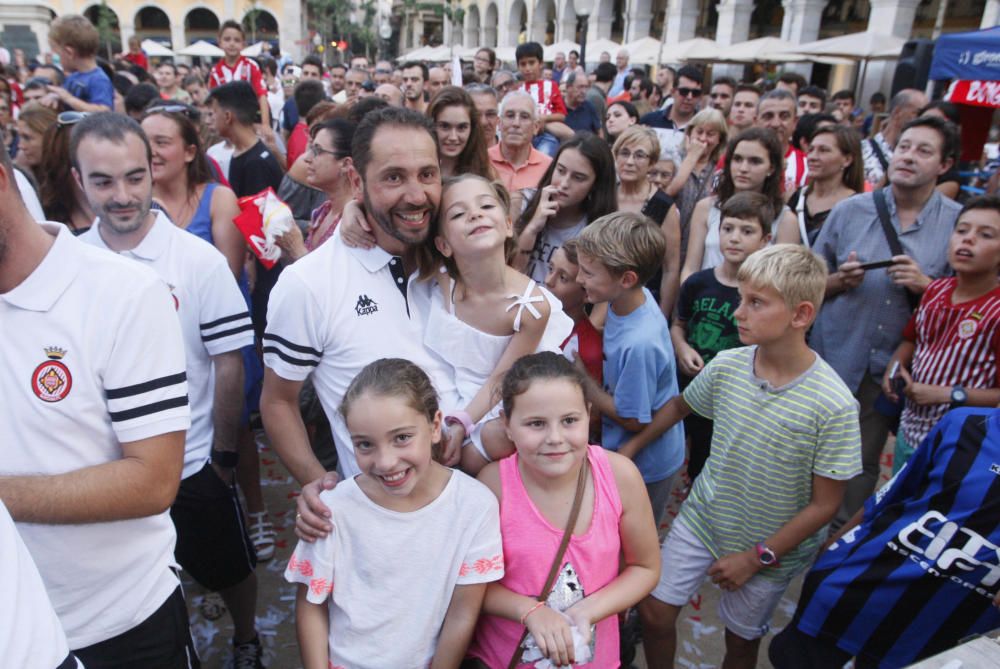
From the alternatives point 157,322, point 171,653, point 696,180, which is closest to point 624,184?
point 696,180

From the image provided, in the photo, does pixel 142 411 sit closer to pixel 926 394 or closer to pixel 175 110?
pixel 175 110

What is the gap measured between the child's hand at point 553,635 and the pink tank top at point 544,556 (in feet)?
0.41

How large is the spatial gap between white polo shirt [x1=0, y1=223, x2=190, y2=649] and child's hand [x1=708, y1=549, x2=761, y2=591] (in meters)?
1.97

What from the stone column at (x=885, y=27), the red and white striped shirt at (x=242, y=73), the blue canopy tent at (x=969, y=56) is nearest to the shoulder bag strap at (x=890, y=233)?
the blue canopy tent at (x=969, y=56)

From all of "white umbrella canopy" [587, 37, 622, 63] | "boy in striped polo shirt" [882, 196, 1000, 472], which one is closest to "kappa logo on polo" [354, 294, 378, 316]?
"boy in striped polo shirt" [882, 196, 1000, 472]

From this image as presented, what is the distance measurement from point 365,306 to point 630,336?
115 cm

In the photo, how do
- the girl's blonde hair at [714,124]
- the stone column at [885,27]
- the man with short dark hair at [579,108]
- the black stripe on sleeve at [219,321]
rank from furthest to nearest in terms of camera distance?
the stone column at [885,27]
the man with short dark hair at [579,108]
the girl's blonde hair at [714,124]
the black stripe on sleeve at [219,321]

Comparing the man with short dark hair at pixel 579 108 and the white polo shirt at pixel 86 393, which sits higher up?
the man with short dark hair at pixel 579 108

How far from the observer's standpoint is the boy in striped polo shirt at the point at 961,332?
2.91m

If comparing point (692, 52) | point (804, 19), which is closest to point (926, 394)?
point (692, 52)

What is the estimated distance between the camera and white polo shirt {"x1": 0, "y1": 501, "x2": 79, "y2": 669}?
0.95 meters

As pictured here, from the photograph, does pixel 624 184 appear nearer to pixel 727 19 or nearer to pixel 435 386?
pixel 435 386

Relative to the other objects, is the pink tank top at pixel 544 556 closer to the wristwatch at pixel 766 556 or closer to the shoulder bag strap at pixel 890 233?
the wristwatch at pixel 766 556

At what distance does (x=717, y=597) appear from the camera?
344 centimetres
